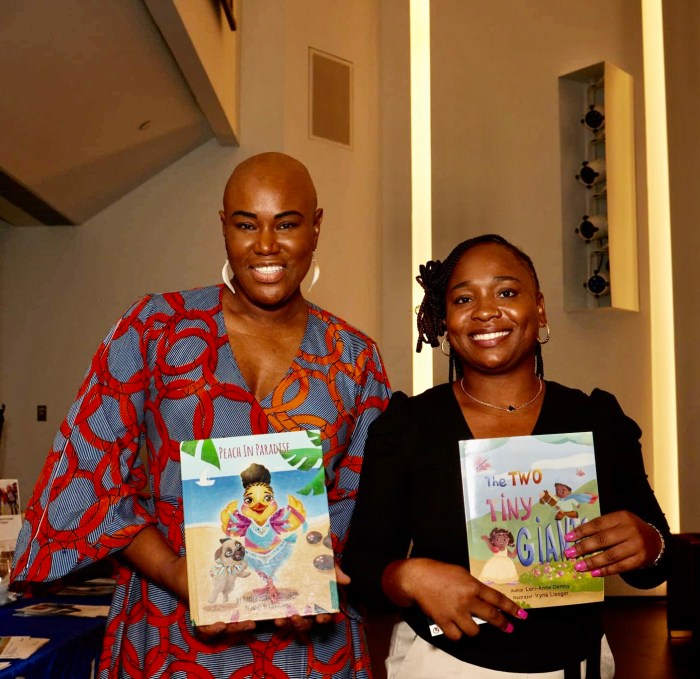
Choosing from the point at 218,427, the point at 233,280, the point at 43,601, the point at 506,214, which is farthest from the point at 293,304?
the point at 506,214

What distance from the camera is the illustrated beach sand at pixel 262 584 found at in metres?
1.31

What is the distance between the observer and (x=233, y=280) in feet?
5.52

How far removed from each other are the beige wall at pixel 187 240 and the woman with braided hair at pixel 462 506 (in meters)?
4.71

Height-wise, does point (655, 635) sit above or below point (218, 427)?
below

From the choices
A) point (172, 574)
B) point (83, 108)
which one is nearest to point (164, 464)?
point (172, 574)

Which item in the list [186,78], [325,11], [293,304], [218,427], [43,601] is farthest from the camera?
[325,11]

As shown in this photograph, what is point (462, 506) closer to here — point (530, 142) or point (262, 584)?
point (262, 584)

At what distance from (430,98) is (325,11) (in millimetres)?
1050

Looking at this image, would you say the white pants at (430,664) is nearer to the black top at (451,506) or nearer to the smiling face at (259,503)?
the black top at (451,506)

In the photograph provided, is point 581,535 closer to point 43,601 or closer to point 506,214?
point 43,601

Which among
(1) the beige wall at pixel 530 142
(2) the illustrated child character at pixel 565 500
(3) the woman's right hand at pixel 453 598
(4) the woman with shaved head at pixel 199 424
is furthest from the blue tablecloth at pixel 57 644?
(1) the beige wall at pixel 530 142

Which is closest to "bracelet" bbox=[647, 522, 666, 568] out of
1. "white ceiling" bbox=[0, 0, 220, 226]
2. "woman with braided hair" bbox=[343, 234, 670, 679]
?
"woman with braided hair" bbox=[343, 234, 670, 679]

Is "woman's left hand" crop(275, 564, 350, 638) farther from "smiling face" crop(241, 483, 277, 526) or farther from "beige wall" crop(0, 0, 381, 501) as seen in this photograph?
"beige wall" crop(0, 0, 381, 501)

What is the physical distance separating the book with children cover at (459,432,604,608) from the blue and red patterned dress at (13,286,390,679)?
346mm
